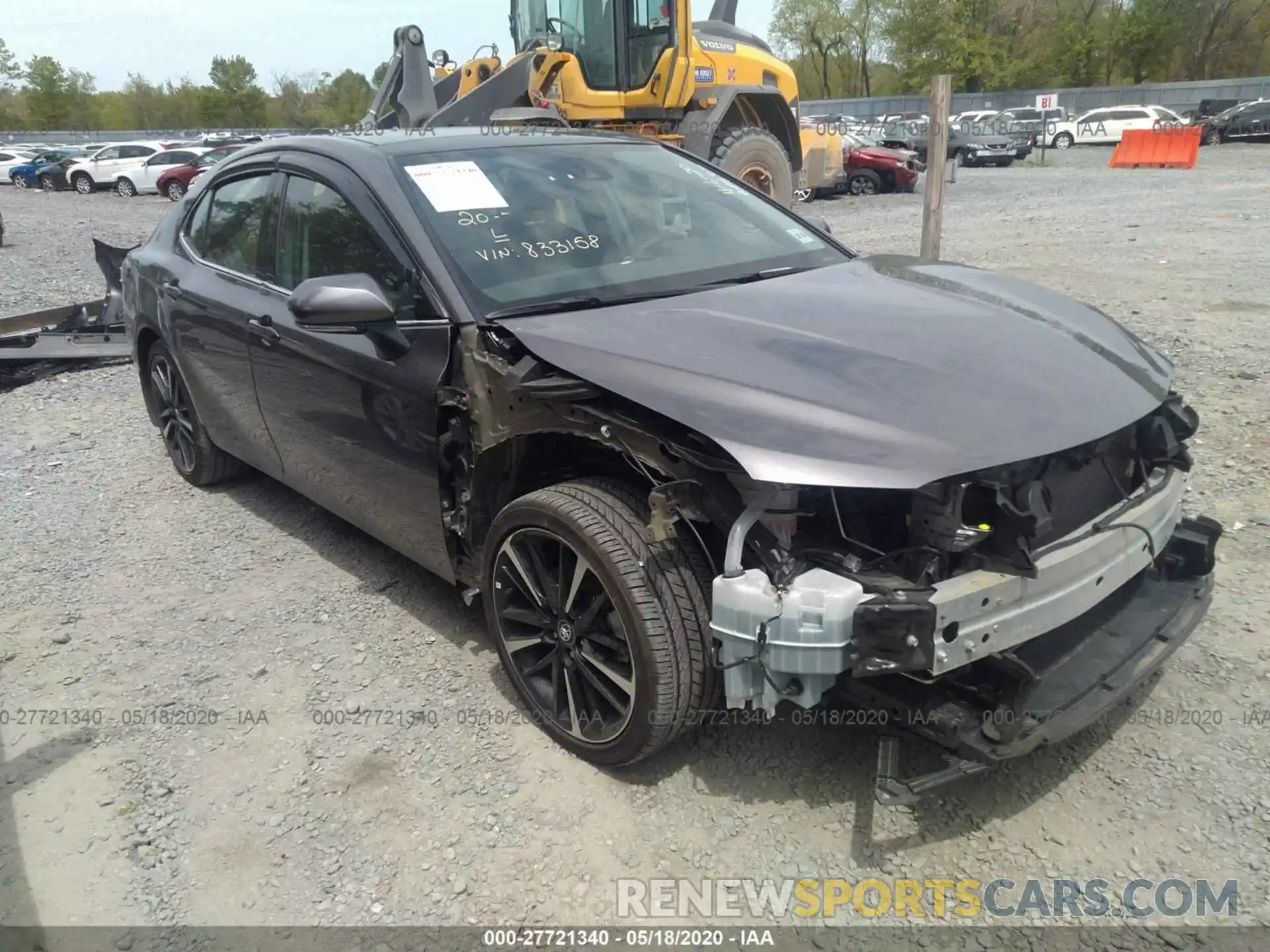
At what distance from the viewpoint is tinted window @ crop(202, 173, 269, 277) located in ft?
13.2

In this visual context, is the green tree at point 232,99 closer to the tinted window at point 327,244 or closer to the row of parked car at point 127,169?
the row of parked car at point 127,169

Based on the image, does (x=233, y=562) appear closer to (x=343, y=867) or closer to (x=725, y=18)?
(x=343, y=867)

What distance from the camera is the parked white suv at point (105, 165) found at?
92.8 ft

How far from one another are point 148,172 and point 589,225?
94.9 feet

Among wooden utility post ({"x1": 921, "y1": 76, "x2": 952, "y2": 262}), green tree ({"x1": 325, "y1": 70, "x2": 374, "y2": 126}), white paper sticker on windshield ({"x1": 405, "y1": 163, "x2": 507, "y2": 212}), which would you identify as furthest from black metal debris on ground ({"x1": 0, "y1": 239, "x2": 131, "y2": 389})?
green tree ({"x1": 325, "y1": 70, "x2": 374, "y2": 126})

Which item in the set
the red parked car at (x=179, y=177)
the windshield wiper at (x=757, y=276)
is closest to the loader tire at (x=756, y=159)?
the windshield wiper at (x=757, y=276)

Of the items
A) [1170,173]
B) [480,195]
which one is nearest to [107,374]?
[480,195]

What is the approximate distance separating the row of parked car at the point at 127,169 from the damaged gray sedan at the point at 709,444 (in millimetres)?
24201

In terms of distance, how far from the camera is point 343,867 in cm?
251

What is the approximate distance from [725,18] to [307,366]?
1233cm

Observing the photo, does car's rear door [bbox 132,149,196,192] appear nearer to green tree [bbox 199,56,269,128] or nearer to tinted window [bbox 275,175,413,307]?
tinted window [bbox 275,175,413,307]

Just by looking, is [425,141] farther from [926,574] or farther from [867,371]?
[926,574]

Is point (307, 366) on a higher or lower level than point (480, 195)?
lower
